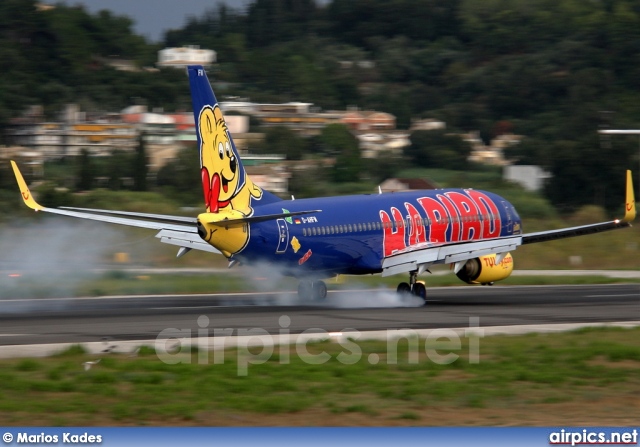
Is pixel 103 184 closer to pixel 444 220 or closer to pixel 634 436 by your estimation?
pixel 444 220

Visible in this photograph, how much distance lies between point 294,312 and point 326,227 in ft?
14.0

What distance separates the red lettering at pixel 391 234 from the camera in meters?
40.3

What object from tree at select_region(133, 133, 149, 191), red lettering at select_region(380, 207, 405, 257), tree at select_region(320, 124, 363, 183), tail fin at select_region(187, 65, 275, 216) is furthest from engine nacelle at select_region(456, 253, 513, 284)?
tree at select_region(320, 124, 363, 183)

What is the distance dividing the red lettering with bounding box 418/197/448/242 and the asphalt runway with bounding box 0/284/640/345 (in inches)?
91.0

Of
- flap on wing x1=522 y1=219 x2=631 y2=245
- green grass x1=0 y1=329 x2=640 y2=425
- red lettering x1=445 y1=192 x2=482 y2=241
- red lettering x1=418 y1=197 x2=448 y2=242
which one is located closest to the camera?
green grass x1=0 y1=329 x2=640 y2=425

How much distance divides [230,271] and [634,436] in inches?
1449

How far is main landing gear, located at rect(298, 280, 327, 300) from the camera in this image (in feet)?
129

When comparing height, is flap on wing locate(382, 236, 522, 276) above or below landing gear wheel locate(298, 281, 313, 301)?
above

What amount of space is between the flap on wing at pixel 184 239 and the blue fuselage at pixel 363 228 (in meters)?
3.16

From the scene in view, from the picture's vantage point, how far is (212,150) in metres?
35.0

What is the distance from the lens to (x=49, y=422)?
1722 cm

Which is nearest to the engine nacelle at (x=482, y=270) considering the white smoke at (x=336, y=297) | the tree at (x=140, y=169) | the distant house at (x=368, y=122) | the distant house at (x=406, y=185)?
the white smoke at (x=336, y=297)

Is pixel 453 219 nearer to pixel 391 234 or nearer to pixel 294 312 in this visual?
pixel 391 234

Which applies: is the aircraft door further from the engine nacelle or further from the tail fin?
the engine nacelle
